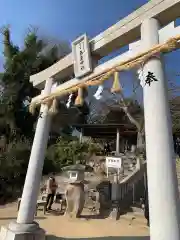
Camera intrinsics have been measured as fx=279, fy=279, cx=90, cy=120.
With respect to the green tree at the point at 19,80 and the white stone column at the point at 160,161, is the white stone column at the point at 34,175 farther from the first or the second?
the green tree at the point at 19,80

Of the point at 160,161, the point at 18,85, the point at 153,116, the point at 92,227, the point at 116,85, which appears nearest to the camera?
the point at 160,161

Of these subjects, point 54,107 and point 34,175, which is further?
point 54,107

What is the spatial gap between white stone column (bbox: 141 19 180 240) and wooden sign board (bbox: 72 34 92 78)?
143cm

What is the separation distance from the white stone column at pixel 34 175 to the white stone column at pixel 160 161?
9.04ft

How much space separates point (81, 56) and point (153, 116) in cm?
217

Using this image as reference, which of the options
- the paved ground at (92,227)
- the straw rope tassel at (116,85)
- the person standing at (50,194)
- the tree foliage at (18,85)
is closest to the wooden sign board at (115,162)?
the person standing at (50,194)

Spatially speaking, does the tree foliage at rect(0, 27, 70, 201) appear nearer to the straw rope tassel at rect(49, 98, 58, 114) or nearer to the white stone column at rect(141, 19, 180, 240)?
the straw rope tassel at rect(49, 98, 58, 114)

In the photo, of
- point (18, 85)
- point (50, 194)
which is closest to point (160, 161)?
point (50, 194)

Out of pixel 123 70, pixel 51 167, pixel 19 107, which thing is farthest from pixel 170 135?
pixel 19 107

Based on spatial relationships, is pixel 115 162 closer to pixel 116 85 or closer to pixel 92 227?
pixel 92 227

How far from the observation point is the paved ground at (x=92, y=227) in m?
6.93

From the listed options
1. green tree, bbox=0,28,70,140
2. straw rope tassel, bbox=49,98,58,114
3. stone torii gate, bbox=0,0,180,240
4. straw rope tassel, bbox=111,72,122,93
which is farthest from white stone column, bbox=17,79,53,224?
green tree, bbox=0,28,70,140

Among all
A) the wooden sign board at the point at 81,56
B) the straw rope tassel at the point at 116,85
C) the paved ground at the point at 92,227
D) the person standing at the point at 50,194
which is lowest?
the paved ground at the point at 92,227

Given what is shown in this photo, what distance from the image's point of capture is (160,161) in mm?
3367
